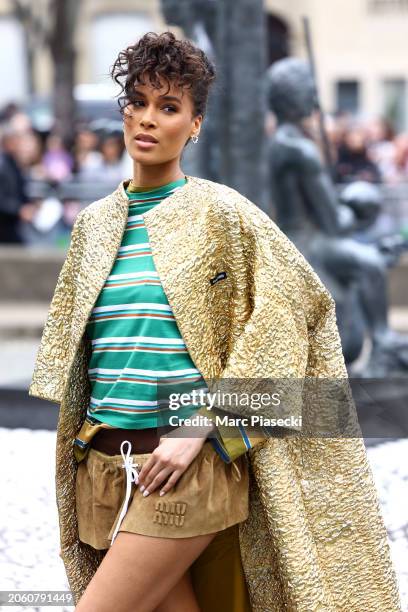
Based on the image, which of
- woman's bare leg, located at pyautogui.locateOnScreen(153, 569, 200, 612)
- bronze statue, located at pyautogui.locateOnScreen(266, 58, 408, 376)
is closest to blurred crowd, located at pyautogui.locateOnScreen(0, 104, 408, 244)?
bronze statue, located at pyautogui.locateOnScreen(266, 58, 408, 376)

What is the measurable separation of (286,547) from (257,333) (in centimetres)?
45

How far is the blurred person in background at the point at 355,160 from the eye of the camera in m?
12.4

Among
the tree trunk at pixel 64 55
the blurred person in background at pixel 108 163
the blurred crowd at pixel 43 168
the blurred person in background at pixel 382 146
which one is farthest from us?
the tree trunk at pixel 64 55

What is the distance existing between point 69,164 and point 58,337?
10616mm

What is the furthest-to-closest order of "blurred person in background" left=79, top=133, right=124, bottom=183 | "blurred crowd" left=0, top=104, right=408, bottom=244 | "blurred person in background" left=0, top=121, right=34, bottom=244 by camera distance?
1. "blurred person in background" left=79, top=133, right=124, bottom=183
2. "blurred crowd" left=0, top=104, right=408, bottom=244
3. "blurred person in background" left=0, top=121, right=34, bottom=244

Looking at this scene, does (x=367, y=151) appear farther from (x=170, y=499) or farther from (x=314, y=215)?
(x=170, y=499)

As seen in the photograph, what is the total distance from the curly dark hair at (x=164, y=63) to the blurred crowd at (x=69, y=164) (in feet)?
27.8

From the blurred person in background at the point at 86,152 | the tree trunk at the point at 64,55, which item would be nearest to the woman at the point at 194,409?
the blurred person in background at the point at 86,152

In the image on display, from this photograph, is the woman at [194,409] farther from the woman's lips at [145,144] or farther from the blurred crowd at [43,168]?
the blurred crowd at [43,168]

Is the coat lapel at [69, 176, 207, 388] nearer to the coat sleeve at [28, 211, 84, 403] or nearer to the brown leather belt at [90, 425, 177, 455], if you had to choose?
the coat sleeve at [28, 211, 84, 403]

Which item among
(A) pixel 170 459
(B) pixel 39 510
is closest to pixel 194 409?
(A) pixel 170 459

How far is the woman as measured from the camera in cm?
243

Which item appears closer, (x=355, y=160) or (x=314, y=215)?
(x=314, y=215)

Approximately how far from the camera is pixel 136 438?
8.15ft
